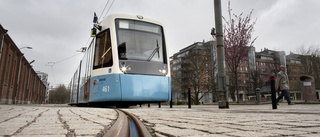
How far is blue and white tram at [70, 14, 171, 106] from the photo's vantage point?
787 cm

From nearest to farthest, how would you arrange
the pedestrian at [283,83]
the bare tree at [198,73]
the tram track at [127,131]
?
the tram track at [127,131] < the pedestrian at [283,83] < the bare tree at [198,73]

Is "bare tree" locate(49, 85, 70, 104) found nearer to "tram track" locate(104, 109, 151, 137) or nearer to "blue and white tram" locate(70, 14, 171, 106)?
"blue and white tram" locate(70, 14, 171, 106)

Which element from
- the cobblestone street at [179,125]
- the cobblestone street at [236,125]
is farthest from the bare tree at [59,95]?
the cobblestone street at [236,125]

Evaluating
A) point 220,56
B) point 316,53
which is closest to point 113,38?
point 220,56

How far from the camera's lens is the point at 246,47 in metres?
18.3

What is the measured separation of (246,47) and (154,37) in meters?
11.7

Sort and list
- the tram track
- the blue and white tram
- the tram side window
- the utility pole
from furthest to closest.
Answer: the tram side window
the utility pole
the blue and white tram
the tram track

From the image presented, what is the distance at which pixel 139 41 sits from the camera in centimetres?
871

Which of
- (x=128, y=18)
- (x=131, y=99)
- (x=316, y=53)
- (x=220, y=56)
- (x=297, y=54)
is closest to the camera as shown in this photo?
(x=131, y=99)

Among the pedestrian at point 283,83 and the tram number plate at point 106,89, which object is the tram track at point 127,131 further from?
the pedestrian at point 283,83

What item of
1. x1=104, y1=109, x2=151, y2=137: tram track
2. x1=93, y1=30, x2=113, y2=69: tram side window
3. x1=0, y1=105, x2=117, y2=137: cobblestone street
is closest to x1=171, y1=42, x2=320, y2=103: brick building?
x1=93, y1=30, x2=113, y2=69: tram side window

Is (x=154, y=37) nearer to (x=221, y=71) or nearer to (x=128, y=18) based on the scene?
(x=128, y=18)

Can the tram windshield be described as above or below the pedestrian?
above

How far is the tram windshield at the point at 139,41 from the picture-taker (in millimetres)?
8445
